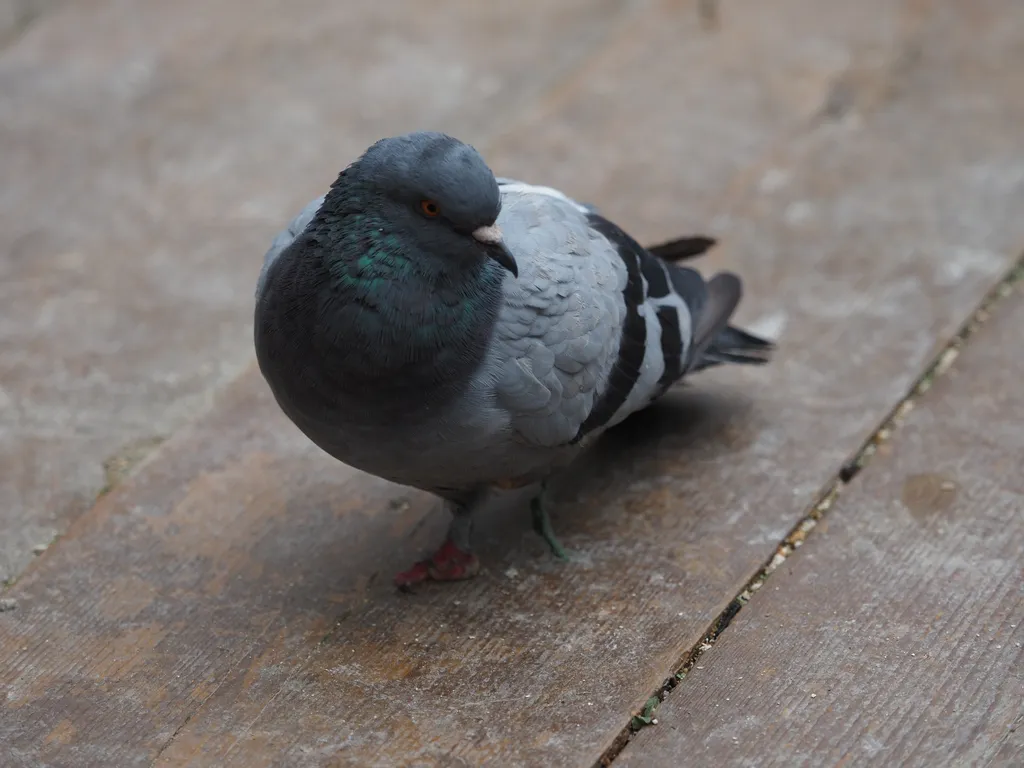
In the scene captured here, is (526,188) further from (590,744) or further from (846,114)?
(846,114)

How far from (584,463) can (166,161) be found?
2784mm

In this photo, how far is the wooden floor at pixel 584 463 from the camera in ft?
10.8

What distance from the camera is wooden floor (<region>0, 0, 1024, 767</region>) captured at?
330 cm

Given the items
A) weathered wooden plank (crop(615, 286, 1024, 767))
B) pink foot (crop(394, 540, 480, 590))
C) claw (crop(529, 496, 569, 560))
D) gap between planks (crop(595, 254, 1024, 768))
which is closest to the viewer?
weathered wooden plank (crop(615, 286, 1024, 767))

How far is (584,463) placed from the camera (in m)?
4.32

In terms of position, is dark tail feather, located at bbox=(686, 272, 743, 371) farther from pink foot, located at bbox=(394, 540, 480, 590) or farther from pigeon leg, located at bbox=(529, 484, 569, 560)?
pink foot, located at bbox=(394, 540, 480, 590)

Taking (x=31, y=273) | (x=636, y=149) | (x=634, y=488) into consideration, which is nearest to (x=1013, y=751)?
(x=634, y=488)

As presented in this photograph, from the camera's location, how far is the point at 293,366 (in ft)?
10.7

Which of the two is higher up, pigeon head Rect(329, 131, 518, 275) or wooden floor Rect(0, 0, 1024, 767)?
pigeon head Rect(329, 131, 518, 275)

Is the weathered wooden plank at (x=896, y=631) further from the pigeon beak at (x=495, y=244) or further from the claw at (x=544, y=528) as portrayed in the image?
the pigeon beak at (x=495, y=244)

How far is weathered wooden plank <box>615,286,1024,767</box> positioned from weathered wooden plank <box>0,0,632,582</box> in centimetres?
219

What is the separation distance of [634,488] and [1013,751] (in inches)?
58.4

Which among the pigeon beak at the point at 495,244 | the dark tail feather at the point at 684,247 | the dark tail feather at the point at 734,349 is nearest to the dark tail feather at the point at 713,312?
the dark tail feather at the point at 734,349

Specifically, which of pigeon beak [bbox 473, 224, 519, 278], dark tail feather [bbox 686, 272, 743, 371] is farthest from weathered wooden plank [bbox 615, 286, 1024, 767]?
pigeon beak [bbox 473, 224, 519, 278]
